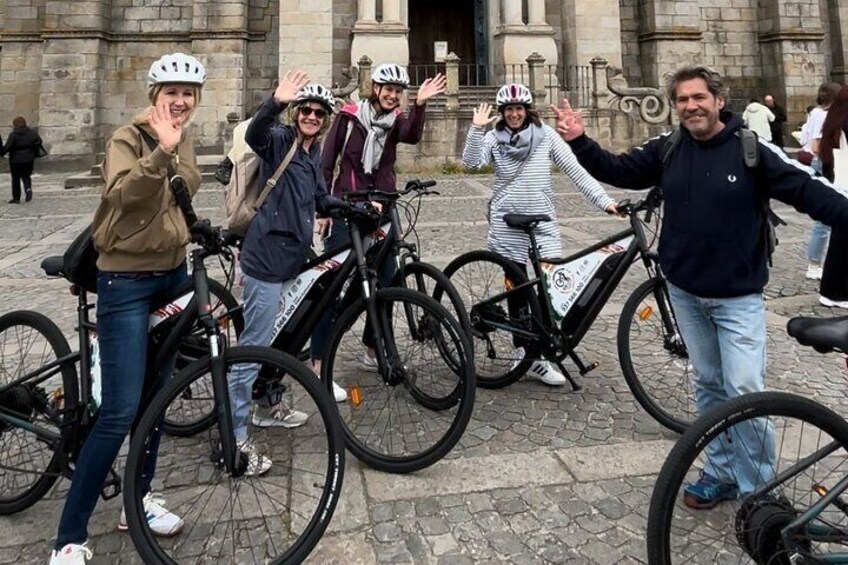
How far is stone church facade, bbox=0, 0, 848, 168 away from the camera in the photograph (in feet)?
59.0

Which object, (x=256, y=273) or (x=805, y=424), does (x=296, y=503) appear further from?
(x=805, y=424)

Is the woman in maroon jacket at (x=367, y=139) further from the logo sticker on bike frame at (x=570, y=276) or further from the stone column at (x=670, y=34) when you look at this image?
the stone column at (x=670, y=34)

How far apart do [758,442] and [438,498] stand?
56.1 inches

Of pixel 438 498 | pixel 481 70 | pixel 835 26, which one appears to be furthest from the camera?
pixel 835 26

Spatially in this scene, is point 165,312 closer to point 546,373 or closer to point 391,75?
point 391,75

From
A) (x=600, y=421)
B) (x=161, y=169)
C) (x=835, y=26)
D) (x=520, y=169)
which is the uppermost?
(x=835, y=26)

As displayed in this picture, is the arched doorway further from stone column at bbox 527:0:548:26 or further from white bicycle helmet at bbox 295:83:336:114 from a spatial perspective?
white bicycle helmet at bbox 295:83:336:114

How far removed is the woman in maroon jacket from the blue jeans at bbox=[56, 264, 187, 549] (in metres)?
1.93

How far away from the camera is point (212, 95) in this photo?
1905cm

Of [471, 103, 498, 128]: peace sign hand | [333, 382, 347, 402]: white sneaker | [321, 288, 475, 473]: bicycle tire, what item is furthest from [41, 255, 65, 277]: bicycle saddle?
[471, 103, 498, 128]: peace sign hand

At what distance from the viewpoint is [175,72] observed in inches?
98.0

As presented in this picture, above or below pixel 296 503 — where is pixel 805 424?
above

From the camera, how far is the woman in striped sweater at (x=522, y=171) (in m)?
4.29

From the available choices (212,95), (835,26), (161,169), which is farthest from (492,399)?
(835,26)
